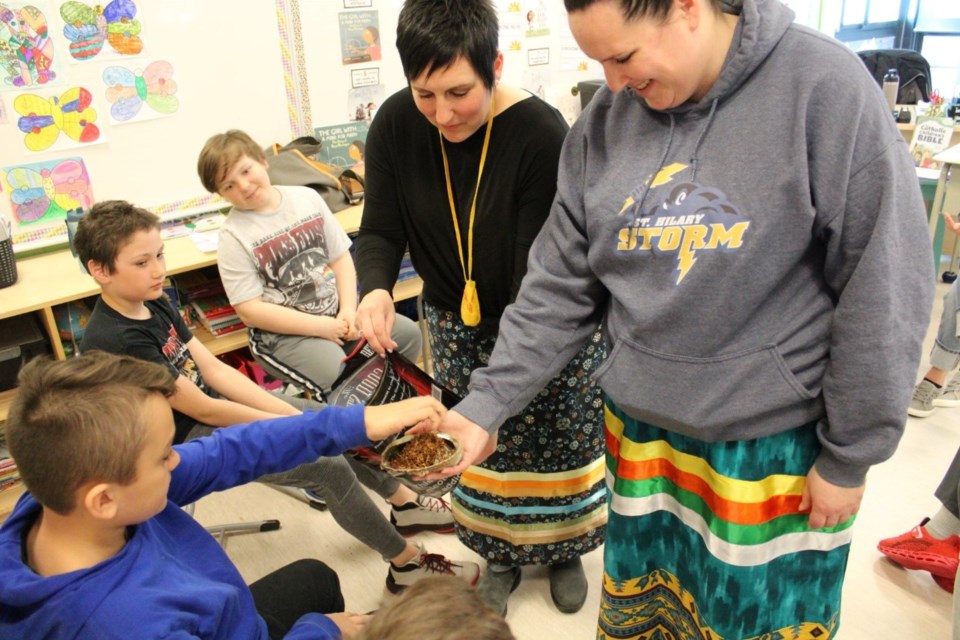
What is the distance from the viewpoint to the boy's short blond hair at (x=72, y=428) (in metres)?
1.04

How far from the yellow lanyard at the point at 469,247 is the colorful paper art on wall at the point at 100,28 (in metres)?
1.88

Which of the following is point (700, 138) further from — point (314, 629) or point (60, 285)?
point (60, 285)

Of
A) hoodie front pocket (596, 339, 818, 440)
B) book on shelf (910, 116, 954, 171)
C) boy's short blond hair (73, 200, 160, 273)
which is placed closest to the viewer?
hoodie front pocket (596, 339, 818, 440)

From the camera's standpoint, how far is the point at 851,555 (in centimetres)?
225

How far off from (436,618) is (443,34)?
1.02 meters

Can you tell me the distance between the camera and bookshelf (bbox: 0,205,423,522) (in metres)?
2.46

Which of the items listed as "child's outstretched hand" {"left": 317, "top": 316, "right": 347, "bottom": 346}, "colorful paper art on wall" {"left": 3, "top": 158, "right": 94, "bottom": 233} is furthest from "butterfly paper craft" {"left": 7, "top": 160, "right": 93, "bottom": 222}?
"child's outstretched hand" {"left": 317, "top": 316, "right": 347, "bottom": 346}

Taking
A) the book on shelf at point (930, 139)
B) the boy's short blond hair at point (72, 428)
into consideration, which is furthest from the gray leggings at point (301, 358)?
the book on shelf at point (930, 139)

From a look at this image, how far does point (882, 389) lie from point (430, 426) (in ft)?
2.44

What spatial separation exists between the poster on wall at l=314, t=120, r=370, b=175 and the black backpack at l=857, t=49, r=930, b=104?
3184 millimetres

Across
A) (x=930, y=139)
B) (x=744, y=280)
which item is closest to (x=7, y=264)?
(x=744, y=280)

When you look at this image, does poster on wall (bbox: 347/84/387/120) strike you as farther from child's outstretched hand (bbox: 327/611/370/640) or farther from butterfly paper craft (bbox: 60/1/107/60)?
child's outstretched hand (bbox: 327/611/370/640)

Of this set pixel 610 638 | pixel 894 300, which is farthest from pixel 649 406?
pixel 610 638

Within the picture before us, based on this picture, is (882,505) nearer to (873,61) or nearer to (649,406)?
(649,406)
